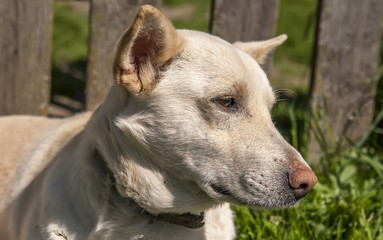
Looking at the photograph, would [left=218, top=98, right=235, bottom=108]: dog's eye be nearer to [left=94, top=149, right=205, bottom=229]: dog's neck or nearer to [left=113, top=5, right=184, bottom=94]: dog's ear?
[left=113, top=5, right=184, bottom=94]: dog's ear

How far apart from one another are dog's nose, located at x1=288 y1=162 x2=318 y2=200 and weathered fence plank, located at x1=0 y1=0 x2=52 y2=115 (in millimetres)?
2301

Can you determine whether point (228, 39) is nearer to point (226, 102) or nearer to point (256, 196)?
point (226, 102)

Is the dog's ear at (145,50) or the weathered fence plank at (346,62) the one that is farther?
the weathered fence plank at (346,62)

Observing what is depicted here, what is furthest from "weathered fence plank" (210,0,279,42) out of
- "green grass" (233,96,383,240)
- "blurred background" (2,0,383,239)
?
"green grass" (233,96,383,240)

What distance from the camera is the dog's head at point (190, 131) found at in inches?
97.7

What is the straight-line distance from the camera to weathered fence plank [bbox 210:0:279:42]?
157 inches

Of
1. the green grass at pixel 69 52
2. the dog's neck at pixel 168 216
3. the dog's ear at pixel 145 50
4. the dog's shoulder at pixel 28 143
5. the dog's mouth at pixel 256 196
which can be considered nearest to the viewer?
the dog's ear at pixel 145 50

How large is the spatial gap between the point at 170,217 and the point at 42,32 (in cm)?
194

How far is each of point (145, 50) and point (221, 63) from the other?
1.15 feet

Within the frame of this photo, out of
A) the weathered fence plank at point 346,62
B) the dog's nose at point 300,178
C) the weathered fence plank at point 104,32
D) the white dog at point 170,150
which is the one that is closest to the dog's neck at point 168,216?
the white dog at point 170,150

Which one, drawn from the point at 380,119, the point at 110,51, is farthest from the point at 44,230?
the point at 380,119

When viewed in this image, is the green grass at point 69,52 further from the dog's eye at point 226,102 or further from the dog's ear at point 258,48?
the dog's eye at point 226,102

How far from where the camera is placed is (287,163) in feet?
8.12

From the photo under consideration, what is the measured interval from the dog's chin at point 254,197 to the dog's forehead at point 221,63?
47 cm
